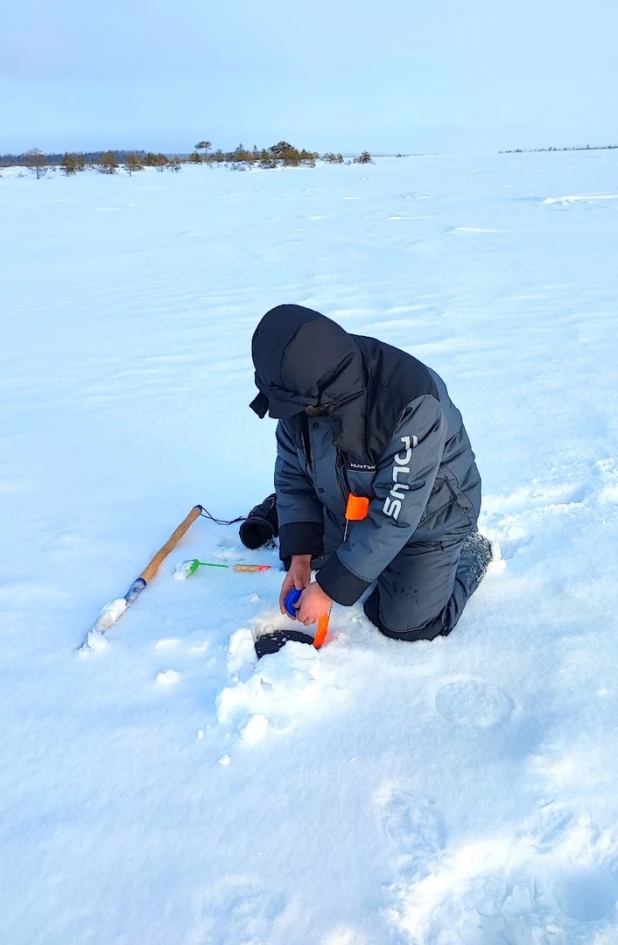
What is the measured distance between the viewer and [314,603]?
5.55ft

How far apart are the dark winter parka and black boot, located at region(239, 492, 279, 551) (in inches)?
14.8

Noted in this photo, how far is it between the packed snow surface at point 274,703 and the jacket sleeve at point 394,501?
0.25 metres

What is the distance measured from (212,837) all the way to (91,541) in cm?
134

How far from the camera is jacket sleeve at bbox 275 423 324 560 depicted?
1921 millimetres

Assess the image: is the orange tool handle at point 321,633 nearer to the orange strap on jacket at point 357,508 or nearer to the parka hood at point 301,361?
the orange strap on jacket at point 357,508

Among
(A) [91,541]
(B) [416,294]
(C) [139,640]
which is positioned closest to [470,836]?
(C) [139,640]

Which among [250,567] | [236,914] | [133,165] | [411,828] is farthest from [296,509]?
[133,165]

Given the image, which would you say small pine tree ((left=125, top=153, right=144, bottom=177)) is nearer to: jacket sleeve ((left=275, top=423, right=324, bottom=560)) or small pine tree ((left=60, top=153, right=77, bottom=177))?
small pine tree ((left=60, top=153, right=77, bottom=177))

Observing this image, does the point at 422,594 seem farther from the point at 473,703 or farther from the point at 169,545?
the point at 169,545

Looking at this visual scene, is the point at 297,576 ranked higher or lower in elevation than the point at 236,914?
higher

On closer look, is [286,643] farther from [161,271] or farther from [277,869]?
[161,271]

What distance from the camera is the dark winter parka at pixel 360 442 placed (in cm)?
142

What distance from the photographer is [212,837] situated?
4.38 ft

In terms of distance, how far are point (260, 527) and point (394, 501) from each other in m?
0.81
